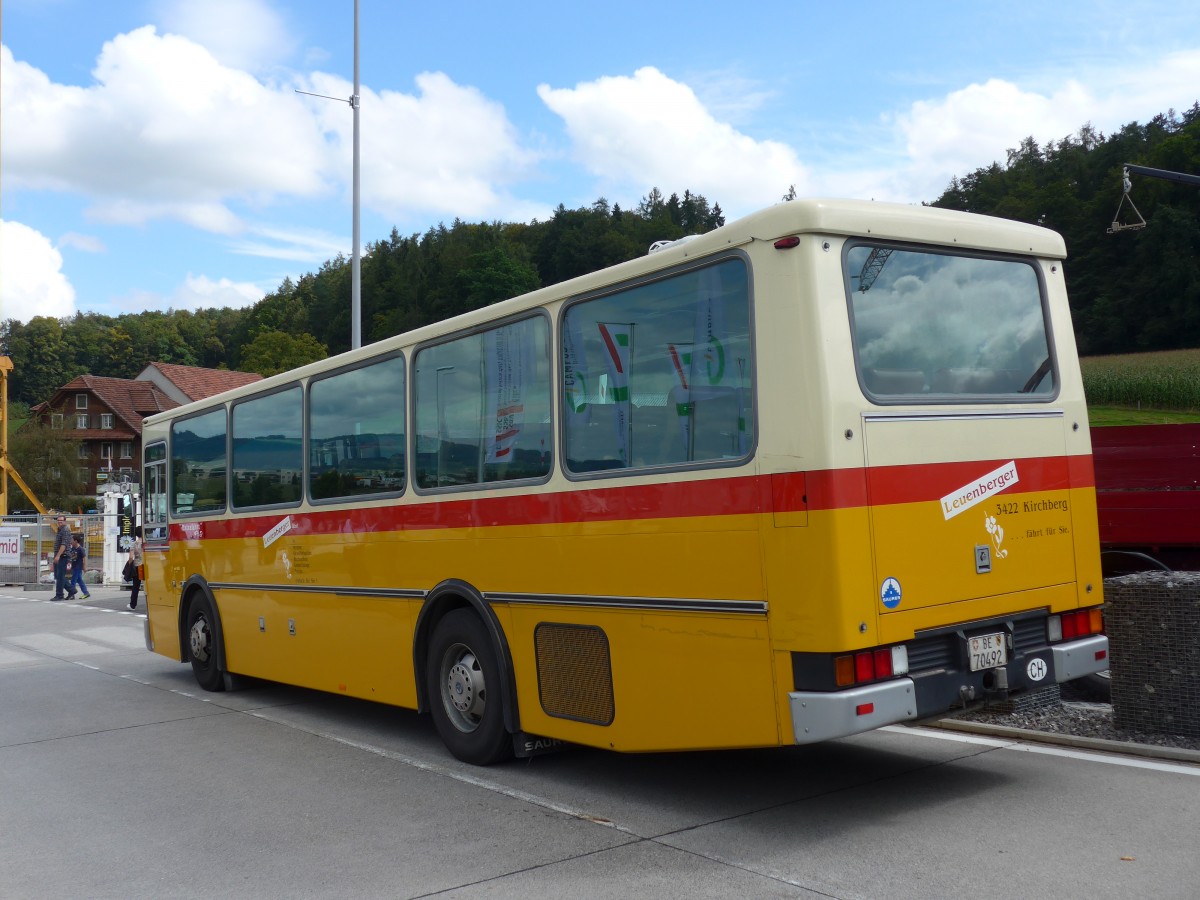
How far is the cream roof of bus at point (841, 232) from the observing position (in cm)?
550

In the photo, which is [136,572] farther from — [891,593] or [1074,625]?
[891,593]

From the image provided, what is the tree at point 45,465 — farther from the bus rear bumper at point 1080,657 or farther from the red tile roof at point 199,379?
the bus rear bumper at point 1080,657

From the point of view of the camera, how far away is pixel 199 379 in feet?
296

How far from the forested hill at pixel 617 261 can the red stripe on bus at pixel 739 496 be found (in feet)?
126

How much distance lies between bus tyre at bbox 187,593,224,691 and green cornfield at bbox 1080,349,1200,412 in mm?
38876

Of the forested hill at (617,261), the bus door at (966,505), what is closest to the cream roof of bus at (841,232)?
the bus door at (966,505)

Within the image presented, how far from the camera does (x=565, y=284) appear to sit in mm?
6852

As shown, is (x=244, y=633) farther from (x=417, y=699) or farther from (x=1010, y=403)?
(x=1010, y=403)

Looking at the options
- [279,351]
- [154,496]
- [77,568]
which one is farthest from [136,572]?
[279,351]

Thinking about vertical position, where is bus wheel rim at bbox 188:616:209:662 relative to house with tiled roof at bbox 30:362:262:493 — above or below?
below

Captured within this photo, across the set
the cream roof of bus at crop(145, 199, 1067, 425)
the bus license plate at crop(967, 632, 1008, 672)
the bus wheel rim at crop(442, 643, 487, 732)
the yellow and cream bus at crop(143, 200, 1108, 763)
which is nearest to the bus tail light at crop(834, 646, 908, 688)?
the yellow and cream bus at crop(143, 200, 1108, 763)

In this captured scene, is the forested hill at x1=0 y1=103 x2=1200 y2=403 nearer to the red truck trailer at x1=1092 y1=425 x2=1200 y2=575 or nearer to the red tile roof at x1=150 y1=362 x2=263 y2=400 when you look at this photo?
the red tile roof at x1=150 y1=362 x2=263 y2=400

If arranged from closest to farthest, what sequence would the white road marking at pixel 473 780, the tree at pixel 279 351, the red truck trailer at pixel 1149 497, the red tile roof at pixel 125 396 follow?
the white road marking at pixel 473 780 → the red truck trailer at pixel 1149 497 → the tree at pixel 279 351 → the red tile roof at pixel 125 396

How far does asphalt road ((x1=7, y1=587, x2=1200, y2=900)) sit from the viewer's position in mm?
5121
